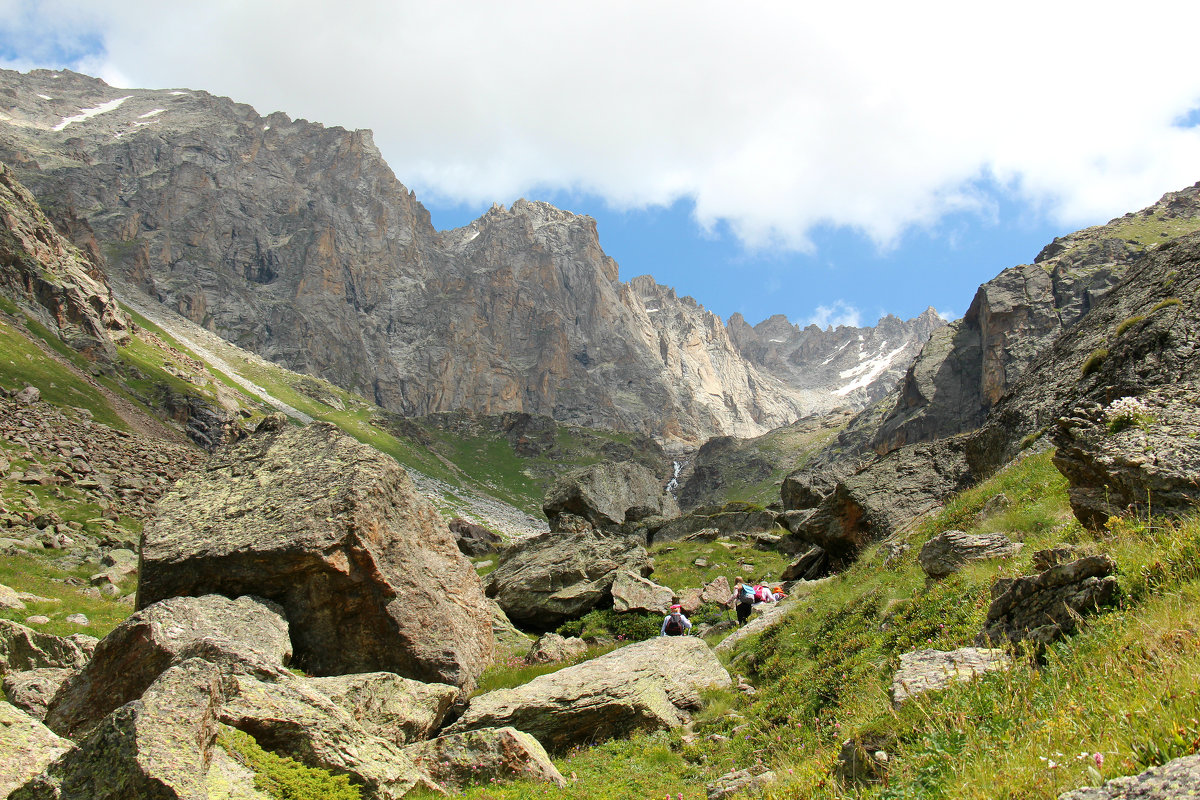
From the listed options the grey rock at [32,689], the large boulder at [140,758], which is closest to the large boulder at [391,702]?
the large boulder at [140,758]

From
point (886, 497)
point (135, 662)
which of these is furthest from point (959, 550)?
point (135, 662)

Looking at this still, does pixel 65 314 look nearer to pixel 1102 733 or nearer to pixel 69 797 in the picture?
pixel 69 797

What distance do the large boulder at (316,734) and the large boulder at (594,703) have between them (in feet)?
9.65

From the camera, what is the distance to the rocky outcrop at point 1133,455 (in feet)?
27.4

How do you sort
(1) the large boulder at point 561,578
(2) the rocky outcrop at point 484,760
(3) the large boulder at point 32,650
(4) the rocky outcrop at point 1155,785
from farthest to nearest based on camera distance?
(1) the large boulder at point 561,578, (3) the large boulder at point 32,650, (2) the rocky outcrop at point 484,760, (4) the rocky outcrop at point 1155,785

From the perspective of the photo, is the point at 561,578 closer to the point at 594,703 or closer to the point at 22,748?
the point at 594,703

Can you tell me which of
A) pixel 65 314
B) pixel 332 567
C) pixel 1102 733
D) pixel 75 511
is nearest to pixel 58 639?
pixel 332 567

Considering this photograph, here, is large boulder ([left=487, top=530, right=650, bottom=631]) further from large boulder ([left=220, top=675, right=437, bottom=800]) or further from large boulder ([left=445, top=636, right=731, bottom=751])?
large boulder ([left=220, top=675, right=437, bottom=800])

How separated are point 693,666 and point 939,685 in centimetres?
Result: 855

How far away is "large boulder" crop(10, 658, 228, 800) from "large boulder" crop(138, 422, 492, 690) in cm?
734

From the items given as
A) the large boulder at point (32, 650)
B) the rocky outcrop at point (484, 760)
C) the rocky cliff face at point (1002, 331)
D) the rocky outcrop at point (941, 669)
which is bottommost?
the rocky outcrop at point (484, 760)

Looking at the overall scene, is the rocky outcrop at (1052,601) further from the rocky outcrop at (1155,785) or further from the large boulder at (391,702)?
the large boulder at (391,702)

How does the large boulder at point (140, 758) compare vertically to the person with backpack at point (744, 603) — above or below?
above

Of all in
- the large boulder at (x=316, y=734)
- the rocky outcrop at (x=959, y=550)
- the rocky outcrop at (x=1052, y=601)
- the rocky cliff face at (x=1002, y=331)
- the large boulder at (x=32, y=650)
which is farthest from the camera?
the rocky cliff face at (x=1002, y=331)
